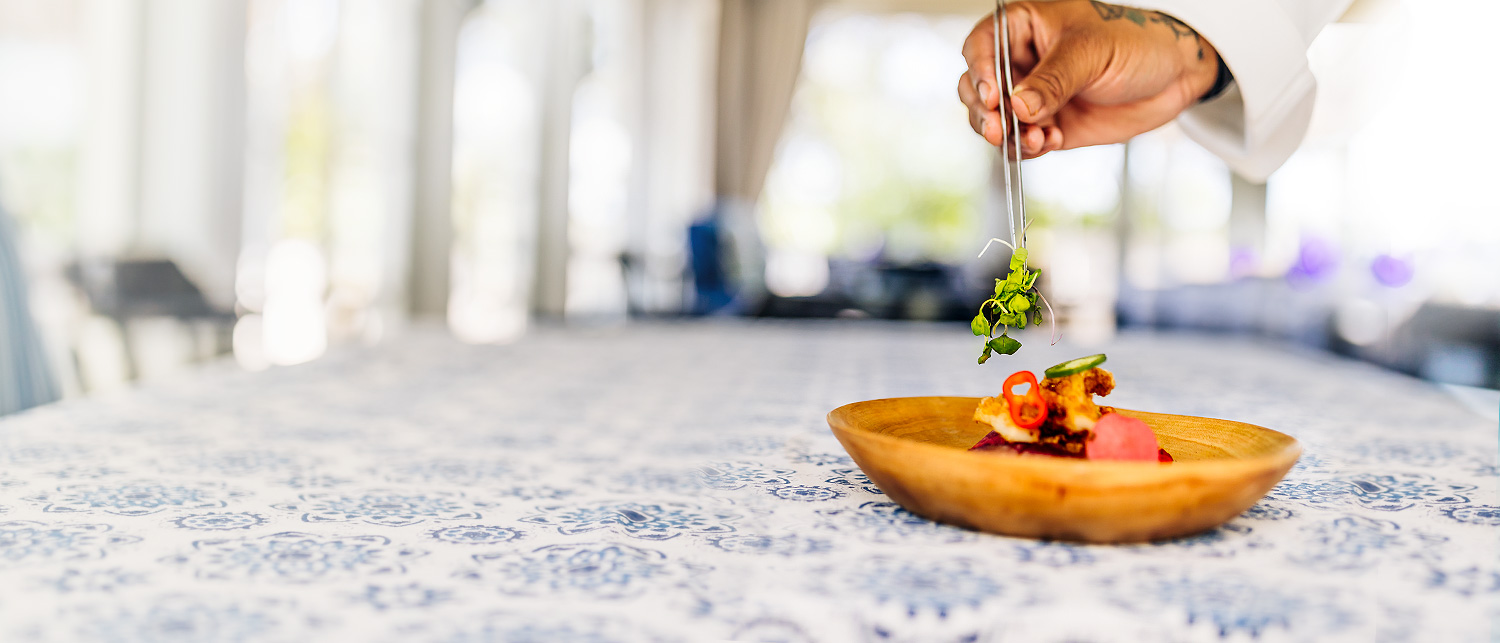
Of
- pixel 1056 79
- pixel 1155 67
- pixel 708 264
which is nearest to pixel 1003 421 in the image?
pixel 1056 79

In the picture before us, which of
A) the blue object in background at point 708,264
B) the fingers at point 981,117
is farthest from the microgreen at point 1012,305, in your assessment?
the blue object in background at point 708,264

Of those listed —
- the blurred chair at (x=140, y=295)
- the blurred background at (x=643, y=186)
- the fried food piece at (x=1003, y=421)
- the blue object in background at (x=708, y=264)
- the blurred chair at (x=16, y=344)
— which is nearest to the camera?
the fried food piece at (x=1003, y=421)

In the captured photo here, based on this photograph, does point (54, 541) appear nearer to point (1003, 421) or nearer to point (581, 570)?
point (581, 570)

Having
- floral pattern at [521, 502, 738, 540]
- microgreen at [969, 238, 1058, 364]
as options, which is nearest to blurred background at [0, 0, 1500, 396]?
microgreen at [969, 238, 1058, 364]

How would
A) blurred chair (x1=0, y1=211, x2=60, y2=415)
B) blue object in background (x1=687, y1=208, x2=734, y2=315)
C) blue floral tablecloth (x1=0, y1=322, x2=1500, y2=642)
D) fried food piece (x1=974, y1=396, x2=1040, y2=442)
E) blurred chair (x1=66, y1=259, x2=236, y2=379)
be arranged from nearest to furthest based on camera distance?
1. blue floral tablecloth (x1=0, y1=322, x2=1500, y2=642)
2. fried food piece (x1=974, y1=396, x2=1040, y2=442)
3. blurred chair (x1=0, y1=211, x2=60, y2=415)
4. blurred chair (x1=66, y1=259, x2=236, y2=379)
5. blue object in background (x1=687, y1=208, x2=734, y2=315)

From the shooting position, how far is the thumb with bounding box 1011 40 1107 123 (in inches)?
30.7

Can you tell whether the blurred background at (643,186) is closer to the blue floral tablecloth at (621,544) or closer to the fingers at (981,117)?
the fingers at (981,117)

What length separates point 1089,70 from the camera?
3.08 ft

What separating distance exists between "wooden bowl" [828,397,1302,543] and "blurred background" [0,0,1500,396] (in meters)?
0.74

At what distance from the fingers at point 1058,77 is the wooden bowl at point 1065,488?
1.06ft

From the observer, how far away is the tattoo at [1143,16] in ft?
3.30

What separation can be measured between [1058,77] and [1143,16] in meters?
0.25

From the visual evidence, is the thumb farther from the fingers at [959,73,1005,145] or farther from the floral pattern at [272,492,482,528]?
the floral pattern at [272,492,482,528]

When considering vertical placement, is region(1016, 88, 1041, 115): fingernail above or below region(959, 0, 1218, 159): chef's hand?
below
